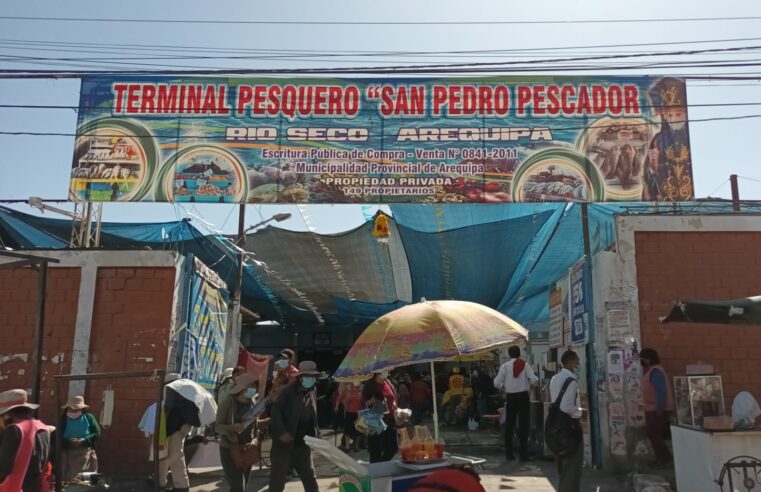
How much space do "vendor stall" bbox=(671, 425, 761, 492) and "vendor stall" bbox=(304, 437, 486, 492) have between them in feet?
8.28

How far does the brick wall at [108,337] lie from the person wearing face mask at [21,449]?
408 cm

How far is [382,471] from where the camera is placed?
5.16 metres

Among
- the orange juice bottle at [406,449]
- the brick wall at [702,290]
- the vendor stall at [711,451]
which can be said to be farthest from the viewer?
the brick wall at [702,290]

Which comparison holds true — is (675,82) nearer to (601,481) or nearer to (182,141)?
(601,481)

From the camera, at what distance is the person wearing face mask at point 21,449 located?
4.98 meters

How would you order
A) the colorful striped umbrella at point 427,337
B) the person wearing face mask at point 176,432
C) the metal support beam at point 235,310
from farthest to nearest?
the metal support beam at point 235,310 < the person wearing face mask at point 176,432 < the colorful striped umbrella at point 427,337

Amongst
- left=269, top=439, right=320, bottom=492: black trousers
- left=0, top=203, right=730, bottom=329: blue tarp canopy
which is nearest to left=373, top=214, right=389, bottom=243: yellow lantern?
left=0, top=203, right=730, bottom=329: blue tarp canopy

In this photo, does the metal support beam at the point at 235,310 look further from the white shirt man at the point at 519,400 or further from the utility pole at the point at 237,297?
the white shirt man at the point at 519,400

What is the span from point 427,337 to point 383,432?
3290mm

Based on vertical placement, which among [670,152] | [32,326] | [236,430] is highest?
[670,152]

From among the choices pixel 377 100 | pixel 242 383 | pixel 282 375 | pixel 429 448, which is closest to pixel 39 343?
pixel 242 383

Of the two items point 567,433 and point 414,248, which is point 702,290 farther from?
point 414,248

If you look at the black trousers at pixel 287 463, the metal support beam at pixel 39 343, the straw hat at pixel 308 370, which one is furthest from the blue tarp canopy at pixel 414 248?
the black trousers at pixel 287 463

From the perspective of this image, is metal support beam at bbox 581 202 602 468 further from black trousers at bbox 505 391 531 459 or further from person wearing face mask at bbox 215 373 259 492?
person wearing face mask at bbox 215 373 259 492
